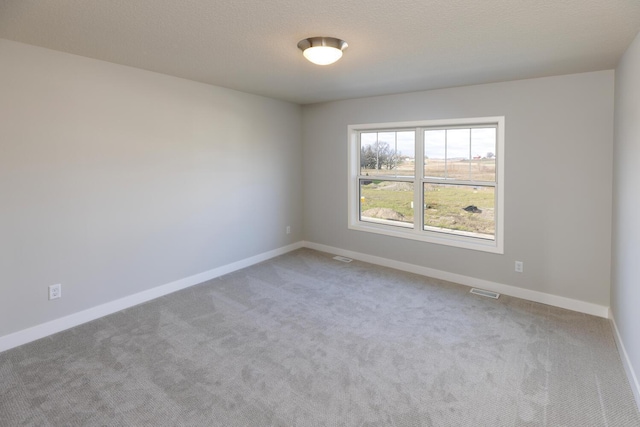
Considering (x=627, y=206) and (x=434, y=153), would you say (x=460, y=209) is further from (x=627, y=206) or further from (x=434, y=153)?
(x=627, y=206)

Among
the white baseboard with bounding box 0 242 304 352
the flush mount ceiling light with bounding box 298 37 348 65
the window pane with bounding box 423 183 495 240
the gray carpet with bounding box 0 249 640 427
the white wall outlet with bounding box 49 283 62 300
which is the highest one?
the flush mount ceiling light with bounding box 298 37 348 65

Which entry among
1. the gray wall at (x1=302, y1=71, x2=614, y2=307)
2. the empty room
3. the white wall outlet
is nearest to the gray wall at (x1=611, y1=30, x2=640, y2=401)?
the empty room

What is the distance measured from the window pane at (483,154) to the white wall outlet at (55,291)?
4323 mm

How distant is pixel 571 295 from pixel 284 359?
9.48ft

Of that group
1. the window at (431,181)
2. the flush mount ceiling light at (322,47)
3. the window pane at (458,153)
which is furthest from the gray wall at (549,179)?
the flush mount ceiling light at (322,47)

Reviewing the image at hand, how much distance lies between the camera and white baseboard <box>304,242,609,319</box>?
131 inches

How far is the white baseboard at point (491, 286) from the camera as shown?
11.0ft

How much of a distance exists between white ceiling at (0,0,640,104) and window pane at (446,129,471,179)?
73 cm

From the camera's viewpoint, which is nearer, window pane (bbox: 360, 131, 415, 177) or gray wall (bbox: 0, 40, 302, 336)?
gray wall (bbox: 0, 40, 302, 336)

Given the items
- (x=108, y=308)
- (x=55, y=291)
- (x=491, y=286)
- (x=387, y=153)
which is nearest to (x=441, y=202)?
(x=387, y=153)

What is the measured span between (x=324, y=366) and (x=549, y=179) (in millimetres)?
2846

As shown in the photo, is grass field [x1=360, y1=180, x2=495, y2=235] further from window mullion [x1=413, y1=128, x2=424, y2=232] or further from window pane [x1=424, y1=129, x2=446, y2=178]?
window pane [x1=424, y1=129, x2=446, y2=178]

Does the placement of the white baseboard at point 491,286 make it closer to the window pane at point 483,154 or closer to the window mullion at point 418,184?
the window mullion at point 418,184

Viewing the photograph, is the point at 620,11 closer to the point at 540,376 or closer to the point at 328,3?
the point at 328,3
